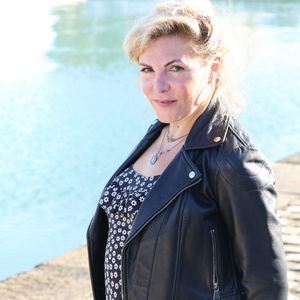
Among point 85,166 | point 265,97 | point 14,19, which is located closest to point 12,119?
point 85,166

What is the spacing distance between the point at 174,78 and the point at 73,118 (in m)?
9.35

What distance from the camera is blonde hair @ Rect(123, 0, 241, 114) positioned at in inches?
93.4

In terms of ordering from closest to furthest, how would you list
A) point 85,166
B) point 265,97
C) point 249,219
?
1. point 249,219
2. point 85,166
3. point 265,97

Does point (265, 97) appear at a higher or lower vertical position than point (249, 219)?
higher

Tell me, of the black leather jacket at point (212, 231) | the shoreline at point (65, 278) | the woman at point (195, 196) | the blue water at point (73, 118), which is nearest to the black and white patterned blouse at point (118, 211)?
the woman at point (195, 196)

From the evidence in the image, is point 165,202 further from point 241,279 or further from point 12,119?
point 12,119

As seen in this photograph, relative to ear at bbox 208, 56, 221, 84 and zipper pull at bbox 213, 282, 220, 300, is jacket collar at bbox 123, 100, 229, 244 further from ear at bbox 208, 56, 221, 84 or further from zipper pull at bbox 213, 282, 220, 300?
zipper pull at bbox 213, 282, 220, 300

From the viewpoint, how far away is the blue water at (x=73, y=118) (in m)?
7.31

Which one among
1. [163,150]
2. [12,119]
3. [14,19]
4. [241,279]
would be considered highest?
[14,19]

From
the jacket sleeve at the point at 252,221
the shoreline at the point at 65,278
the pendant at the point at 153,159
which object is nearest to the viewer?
the jacket sleeve at the point at 252,221

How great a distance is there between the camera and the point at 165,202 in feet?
7.50

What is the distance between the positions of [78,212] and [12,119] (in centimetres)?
403

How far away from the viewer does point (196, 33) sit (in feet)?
7.77

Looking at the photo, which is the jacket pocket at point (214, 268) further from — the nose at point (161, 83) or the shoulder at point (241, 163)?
the nose at point (161, 83)
